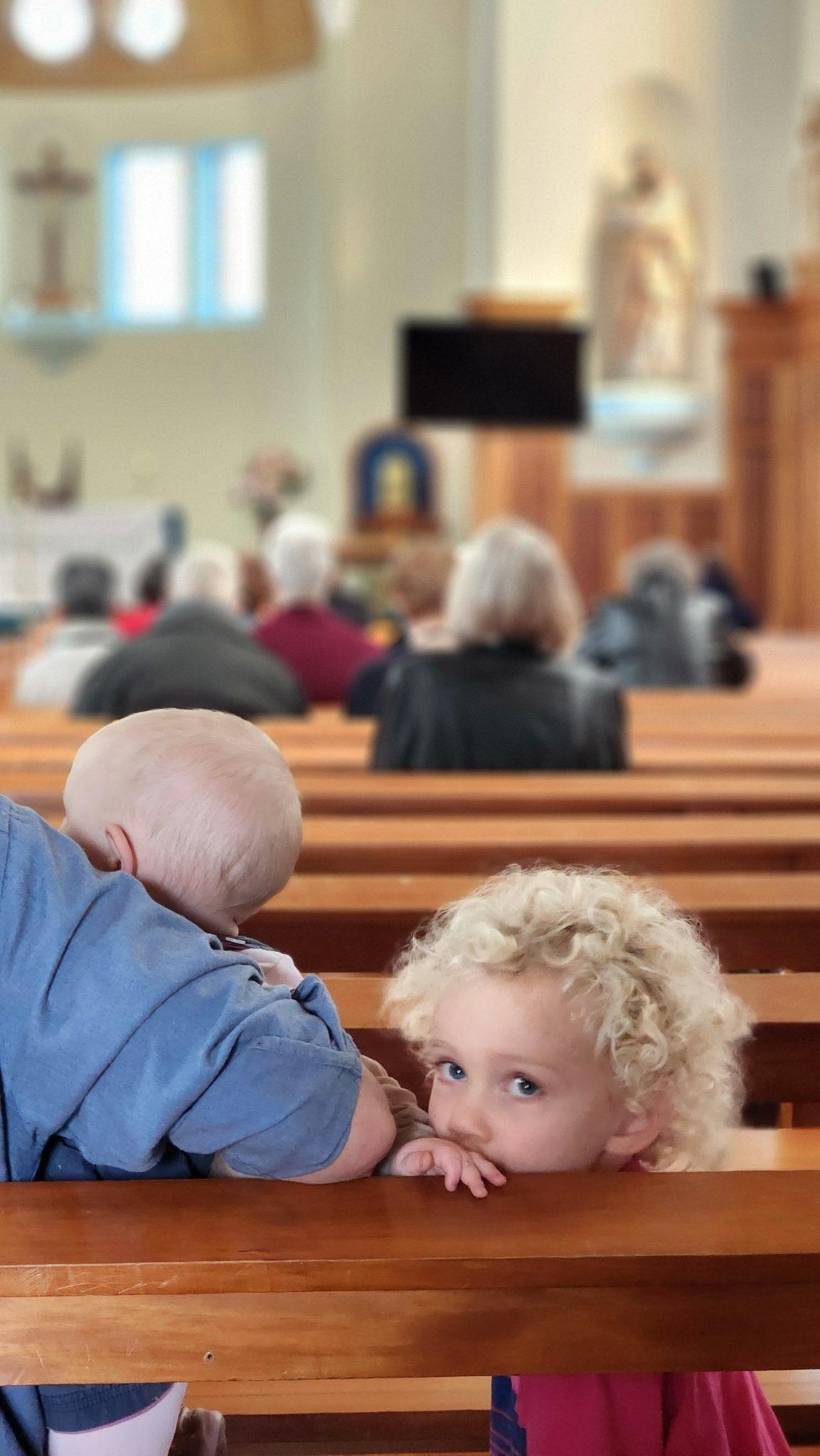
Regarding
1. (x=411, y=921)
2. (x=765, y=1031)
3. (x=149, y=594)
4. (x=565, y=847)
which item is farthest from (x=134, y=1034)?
(x=149, y=594)

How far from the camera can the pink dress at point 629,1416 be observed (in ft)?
3.48

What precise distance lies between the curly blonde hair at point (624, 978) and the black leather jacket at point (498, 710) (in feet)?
6.56

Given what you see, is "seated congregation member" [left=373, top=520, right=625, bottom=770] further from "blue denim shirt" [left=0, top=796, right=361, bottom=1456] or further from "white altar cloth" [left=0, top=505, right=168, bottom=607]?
"white altar cloth" [left=0, top=505, right=168, bottom=607]

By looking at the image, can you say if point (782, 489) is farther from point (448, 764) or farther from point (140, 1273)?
point (140, 1273)

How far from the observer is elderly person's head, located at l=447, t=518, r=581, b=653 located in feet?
10.4

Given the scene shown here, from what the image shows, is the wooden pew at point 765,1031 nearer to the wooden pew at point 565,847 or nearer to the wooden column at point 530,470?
the wooden pew at point 565,847

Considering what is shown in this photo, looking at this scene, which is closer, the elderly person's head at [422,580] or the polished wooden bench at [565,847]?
the polished wooden bench at [565,847]

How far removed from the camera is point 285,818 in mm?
1134

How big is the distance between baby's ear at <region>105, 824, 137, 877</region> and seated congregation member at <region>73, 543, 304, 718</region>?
9.79 feet

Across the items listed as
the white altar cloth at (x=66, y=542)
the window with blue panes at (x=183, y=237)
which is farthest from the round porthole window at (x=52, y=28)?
the window with blue panes at (x=183, y=237)

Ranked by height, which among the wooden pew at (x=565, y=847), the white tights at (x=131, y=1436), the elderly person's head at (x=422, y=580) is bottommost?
the white tights at (x=131, y=1436)

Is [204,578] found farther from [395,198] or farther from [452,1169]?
[395,198]

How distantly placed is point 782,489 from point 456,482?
2.91 meters

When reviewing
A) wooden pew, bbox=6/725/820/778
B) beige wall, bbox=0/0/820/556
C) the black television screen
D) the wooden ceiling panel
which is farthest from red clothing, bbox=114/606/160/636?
beige wall, bbox=0/0/820/556
